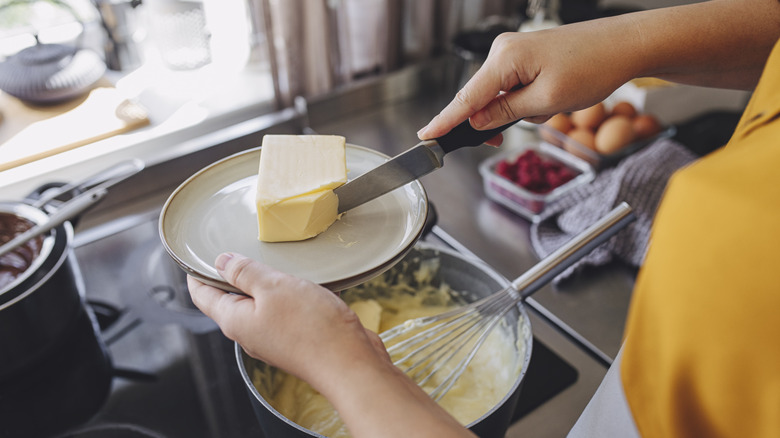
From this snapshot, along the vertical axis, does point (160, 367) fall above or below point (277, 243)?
below

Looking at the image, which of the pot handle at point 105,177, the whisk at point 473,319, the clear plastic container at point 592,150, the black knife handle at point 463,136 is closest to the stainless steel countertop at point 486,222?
the clear plastic container at point 592,150

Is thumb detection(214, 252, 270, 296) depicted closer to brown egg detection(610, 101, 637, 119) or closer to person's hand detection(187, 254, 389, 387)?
person's hand detection(187, 254, 389, 387)

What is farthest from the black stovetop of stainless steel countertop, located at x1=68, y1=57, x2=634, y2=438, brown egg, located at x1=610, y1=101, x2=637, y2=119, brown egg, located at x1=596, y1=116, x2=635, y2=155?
brown egg, located at x1=610, y1=101, x2=637, y2=119

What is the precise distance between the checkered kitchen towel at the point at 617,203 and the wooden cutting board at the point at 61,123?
75cm

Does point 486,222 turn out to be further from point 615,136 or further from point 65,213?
point 65,213

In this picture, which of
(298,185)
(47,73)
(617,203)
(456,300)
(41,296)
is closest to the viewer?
(298,185)

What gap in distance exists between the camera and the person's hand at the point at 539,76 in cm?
55

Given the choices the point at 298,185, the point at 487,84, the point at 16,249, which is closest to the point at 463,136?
the point at 487,84

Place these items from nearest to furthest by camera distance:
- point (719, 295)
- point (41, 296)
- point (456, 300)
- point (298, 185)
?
1. point (719, 295)
2. point (298, 185)
3. point (41, 296)
4. point (456, 300)

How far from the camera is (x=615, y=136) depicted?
40.6 inches

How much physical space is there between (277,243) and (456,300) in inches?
12.3

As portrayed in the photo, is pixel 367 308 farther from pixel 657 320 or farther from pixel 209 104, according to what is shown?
pixel 209 104

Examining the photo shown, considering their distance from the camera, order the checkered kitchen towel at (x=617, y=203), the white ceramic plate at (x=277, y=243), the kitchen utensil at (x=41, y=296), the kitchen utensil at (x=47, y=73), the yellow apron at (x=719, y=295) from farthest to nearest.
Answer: the kitchen utensil at (x=47, y=73)
the checkered kitchen towel at (x=617, y=203)
the kitchen utensil at (x=41, y=296)
the white ceramic plate at (x=277, y=243)
the yellow apron at (x=719, y=295)

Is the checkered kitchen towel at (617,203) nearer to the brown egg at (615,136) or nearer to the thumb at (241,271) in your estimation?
the brown egg at (615,136)
